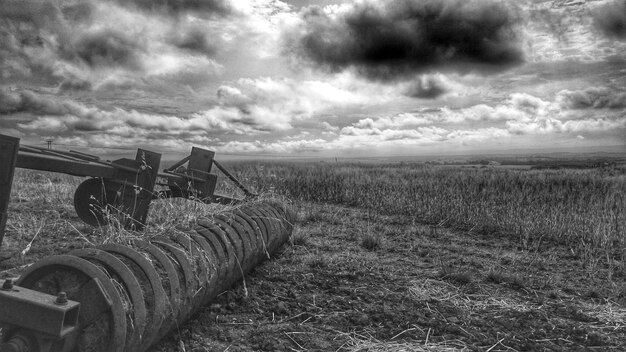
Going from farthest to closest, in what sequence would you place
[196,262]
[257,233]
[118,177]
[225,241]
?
[257,233]
[118,177]
[225,241]
[196,262]

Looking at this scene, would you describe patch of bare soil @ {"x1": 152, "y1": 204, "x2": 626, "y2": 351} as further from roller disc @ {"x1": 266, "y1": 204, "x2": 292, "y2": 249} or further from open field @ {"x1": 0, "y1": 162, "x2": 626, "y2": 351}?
roller disc @ {"x1": 266, "y1": 204, "x2": 292, "y2": 249}

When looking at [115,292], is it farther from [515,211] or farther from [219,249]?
[515,211]

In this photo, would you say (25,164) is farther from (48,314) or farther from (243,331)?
(243,331)

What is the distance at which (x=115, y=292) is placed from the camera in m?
2.68

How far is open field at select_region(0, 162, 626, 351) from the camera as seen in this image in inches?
164

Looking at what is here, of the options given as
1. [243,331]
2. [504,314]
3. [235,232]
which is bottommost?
[243,331]

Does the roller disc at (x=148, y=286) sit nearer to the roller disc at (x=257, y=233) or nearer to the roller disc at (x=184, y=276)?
the roller disc at (x=184, y=276)

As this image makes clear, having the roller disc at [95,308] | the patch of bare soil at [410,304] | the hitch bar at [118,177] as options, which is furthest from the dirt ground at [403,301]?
the hitch bar at [118,177]

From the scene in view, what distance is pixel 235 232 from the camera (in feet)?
16.5

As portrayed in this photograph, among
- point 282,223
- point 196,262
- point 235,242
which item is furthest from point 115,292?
point 282,223

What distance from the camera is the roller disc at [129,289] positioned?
2869 mm

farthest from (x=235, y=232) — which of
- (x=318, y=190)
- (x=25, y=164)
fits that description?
(x=318, y=190)

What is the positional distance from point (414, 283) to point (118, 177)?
12.4 ft

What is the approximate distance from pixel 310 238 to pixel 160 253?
4.77 meters
